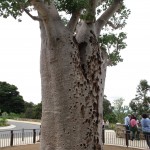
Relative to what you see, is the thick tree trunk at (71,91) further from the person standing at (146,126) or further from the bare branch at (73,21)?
the person standing at (146,126)

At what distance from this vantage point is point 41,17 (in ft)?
23.7

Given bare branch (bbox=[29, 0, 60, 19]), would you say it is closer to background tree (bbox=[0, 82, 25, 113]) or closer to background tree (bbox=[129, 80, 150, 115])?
background tree (bbox=[129, 80, 150, 115])

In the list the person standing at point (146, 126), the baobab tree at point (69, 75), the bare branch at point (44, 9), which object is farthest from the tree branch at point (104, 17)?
the person standing at point (146, 126)

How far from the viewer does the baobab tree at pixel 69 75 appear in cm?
667

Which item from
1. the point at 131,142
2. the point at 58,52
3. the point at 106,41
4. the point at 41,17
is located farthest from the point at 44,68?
the point at 131,142

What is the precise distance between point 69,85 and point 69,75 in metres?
0.20

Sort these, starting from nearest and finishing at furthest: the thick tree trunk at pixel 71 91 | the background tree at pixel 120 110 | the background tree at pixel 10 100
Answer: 1. the thick tree trunk at pixel 71 91
2. the background tree at pixel 120 110
3. the background tree at pixel 10 100

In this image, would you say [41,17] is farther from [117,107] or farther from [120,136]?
[117,107]

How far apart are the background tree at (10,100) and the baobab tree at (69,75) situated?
68381 millimetres

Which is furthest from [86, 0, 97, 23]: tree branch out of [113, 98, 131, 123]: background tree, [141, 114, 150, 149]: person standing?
[113, 98, 131, 123]: background tree

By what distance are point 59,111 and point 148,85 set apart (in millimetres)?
30341

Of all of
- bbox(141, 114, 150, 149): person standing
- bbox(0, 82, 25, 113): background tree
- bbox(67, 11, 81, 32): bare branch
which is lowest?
bbox(141, 114, 150, 149): person standing

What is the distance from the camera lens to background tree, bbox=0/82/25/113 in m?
75.4

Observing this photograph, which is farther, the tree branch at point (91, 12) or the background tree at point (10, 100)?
the background tree at point (10, 100)
